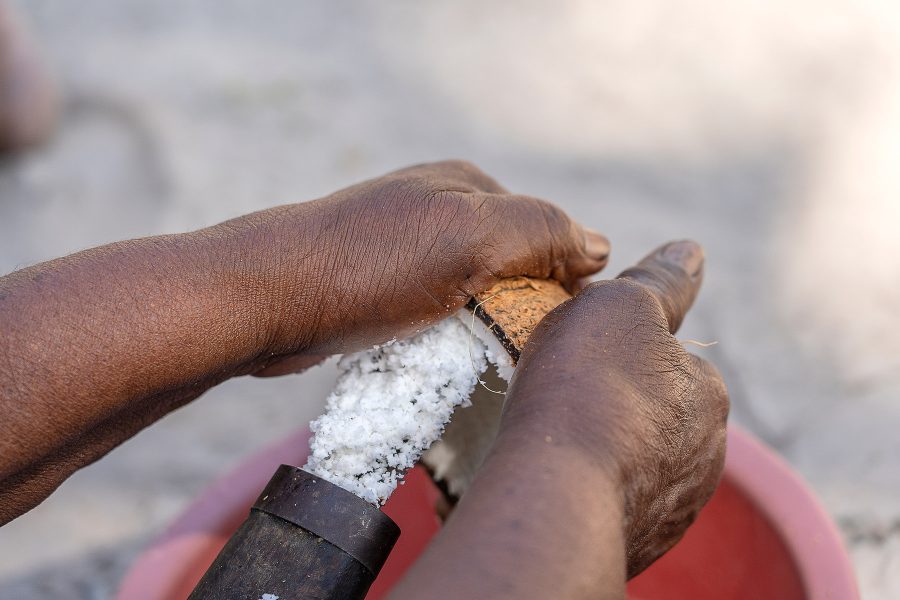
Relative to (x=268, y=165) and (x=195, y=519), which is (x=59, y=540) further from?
(x=268, y=165)

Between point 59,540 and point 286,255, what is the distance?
4.83ft

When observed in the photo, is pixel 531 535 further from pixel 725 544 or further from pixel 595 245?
pixel 725 544

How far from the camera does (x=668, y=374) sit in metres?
1.04

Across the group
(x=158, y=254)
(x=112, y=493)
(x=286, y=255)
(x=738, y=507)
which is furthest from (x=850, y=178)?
(x=112, y=493)

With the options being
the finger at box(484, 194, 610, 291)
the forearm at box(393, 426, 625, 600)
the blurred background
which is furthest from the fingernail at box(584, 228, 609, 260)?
the blurred background

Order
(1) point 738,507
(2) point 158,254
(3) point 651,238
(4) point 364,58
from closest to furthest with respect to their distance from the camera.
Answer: (2) point 158,254, (1) point 738,507, (3) point 651,238, (4) point 364,58

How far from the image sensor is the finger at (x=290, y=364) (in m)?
1.40

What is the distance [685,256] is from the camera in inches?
54.7

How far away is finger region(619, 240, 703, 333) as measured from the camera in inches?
49.6

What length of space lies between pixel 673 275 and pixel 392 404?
1.68 ft

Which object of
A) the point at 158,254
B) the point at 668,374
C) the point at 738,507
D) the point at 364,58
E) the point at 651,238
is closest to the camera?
the point at 668,374

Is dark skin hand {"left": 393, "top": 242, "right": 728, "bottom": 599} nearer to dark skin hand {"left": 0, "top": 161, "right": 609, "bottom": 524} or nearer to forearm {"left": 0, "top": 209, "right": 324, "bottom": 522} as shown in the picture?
dark skin hand {"left": 0, "top": 161, "right": 609, "bottom": 524}

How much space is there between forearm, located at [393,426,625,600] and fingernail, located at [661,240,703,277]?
59cm

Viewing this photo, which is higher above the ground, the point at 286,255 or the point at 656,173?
the point at 286,255
